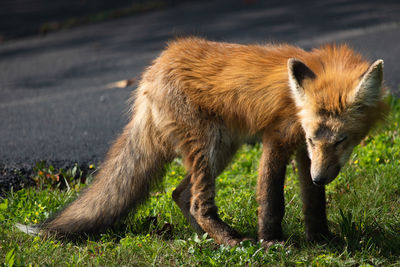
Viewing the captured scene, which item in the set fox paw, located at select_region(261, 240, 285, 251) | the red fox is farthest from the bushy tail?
fox paw, located at select_region(261, 240, 285, 251)

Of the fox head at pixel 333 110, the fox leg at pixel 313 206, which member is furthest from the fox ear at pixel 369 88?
the fox leg at pixel 313 206

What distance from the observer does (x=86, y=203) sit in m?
4.12

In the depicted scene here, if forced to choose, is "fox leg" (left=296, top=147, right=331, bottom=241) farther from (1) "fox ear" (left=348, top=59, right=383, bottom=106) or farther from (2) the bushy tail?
(2) the bushy tail

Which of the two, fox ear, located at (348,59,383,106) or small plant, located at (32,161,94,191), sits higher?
fox ear, located at (348,59,383,106)

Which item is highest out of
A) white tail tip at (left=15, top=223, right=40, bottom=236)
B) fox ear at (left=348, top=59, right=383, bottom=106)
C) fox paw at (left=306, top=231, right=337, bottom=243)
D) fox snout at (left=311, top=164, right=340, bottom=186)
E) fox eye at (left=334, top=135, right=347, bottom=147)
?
fox ear at (left=348, top=59, right=383, bottom=106)

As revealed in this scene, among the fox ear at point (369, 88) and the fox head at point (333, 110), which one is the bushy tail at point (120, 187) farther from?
the fox ear at point (369, 88)

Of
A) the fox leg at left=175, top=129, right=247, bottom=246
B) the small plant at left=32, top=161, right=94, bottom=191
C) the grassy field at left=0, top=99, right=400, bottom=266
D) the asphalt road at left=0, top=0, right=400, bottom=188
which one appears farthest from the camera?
the asphalt road at left=0, top=0, right=400, bottom=188

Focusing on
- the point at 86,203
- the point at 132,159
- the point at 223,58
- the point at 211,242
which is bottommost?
the point at 211,242

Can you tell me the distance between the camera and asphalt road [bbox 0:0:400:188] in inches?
237

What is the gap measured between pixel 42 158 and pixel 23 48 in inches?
209

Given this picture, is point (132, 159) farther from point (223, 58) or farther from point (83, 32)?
point (83, 32)

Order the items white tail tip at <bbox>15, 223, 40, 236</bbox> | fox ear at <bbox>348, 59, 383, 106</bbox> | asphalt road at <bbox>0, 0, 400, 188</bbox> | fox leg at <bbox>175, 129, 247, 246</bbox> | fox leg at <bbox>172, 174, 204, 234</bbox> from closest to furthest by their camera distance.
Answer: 1. fox ear at <bbox>348, 59, 383, 106</bbox>
2. fox leg at <bbox>175, 129, 247, 246</bbox>
3. white tail tip at <bbox>15, 223, 40, 236</bbox>
4. fox leg at <bbox>172, 174, 204, 234</bbox>
5. asphalt road at <bbox>0, 0, 400, 188</bbox>

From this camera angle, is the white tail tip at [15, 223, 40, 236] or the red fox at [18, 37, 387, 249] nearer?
the red fox at [18, 37, 387, 249]

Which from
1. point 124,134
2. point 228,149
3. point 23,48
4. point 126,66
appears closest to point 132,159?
point 124,134
